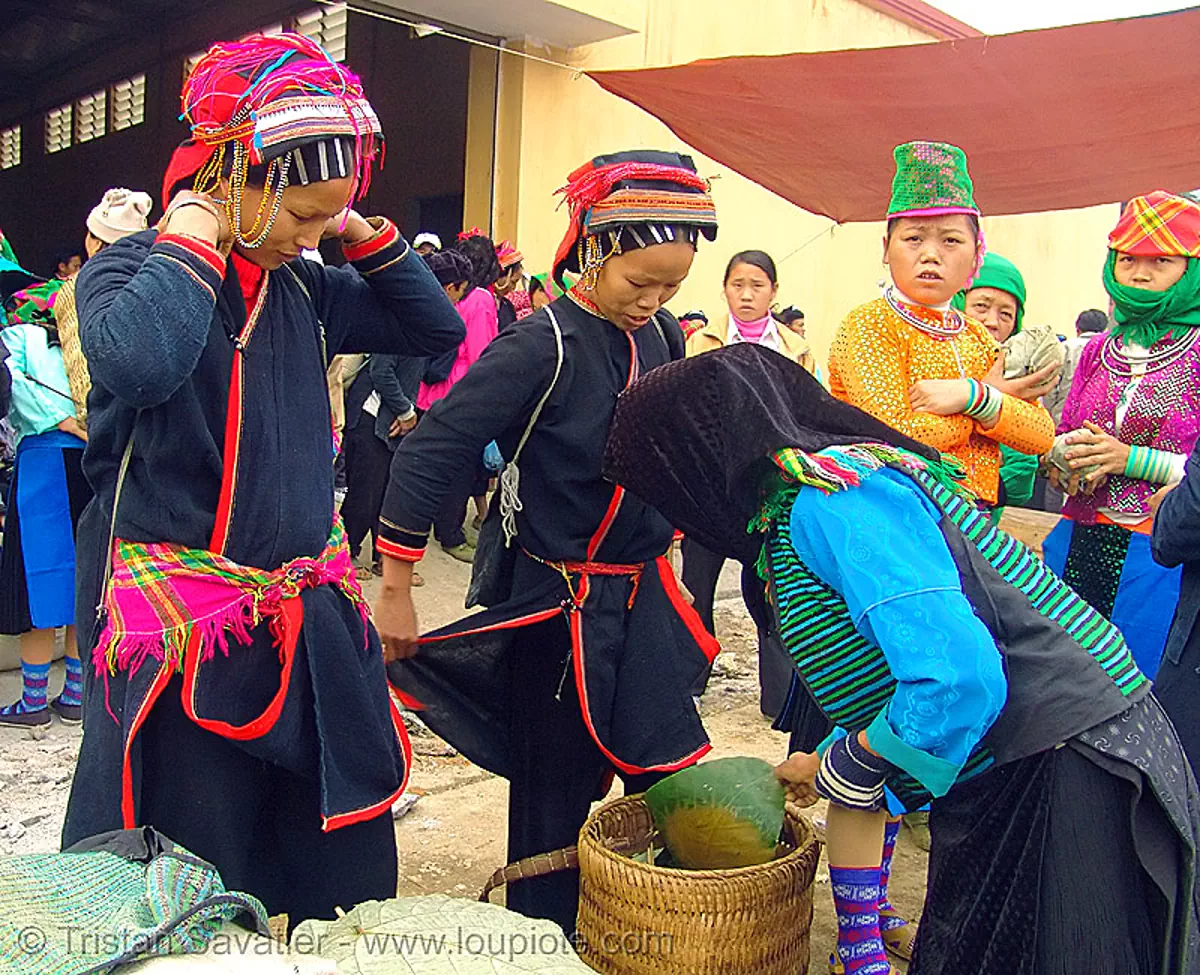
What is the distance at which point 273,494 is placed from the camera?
7.11ft

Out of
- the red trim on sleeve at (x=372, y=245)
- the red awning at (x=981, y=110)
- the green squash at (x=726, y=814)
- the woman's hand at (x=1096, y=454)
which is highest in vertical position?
the red awning at (x=981, y=110)

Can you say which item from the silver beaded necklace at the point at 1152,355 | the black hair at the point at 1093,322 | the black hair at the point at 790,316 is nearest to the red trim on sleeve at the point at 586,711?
the silver beaded necklace at the point at 1152,355

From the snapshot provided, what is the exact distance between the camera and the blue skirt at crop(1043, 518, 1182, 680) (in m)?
3.38

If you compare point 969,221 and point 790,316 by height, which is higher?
point 969,221

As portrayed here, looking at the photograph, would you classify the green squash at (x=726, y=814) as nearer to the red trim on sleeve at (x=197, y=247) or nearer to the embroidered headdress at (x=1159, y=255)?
the red trim on sleeve at (x=197, y=247)

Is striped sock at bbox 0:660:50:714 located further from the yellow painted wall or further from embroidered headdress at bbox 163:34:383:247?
the yellow painted wall

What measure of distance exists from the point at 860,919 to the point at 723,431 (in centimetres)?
101

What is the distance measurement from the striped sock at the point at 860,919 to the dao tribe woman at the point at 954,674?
14cm

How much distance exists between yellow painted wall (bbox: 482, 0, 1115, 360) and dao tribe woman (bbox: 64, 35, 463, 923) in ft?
14.7

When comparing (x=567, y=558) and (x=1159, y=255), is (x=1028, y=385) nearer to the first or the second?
(x=1159, y=255)

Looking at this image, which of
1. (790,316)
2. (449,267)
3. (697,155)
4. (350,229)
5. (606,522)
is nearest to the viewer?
(350,229)

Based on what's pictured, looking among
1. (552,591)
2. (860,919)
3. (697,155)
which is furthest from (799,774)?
(697,155)

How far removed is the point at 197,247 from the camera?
2.03 metres

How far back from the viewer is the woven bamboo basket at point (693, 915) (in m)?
2.38
